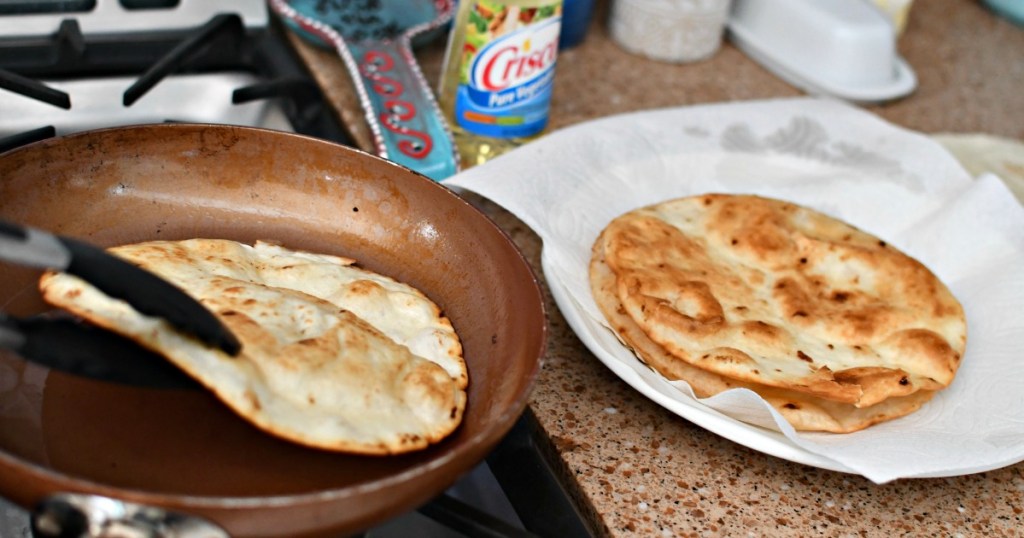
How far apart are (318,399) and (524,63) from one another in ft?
2.28

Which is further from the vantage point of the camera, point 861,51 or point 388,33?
point 861,51

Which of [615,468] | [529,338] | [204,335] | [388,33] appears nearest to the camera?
[204,335]

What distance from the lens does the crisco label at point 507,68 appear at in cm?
126

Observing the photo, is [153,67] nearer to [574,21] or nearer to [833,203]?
[574,21]

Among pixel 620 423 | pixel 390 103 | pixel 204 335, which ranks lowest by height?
pixel 620 423

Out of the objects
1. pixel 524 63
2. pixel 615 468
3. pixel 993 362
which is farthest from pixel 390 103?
pixel 993 362

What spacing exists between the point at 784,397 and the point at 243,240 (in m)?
0.59

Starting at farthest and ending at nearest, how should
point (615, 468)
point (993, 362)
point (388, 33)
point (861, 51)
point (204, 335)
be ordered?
point (861, 51), point (388, 33), point (993, 362), point (615, 468), point (204, 335)

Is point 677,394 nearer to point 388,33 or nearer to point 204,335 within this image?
point 204,335

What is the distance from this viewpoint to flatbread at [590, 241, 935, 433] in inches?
36.8

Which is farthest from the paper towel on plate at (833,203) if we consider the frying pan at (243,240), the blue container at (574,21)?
the blue container at (574,21)

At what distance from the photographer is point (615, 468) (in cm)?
93

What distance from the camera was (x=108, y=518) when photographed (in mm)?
591

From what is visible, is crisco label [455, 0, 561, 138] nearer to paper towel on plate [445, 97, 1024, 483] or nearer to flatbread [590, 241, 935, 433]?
paper towel on plate [445, 97, 1024, 483]
